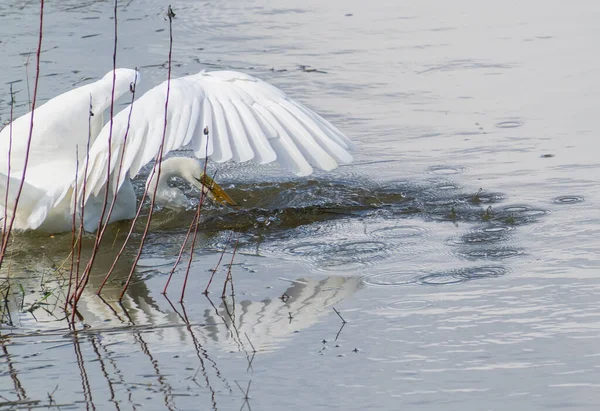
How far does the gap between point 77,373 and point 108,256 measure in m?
2.34

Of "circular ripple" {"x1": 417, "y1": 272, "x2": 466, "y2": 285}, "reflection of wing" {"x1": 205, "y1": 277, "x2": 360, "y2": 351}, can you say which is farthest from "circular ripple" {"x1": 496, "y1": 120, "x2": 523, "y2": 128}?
"reflection of wing" {"x1": 205, "y1": 277, "x2": 360, "y2": 351}

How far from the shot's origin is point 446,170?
8156 mm

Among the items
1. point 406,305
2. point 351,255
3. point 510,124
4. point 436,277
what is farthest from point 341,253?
point 510,124

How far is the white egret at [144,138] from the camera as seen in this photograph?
6.08m

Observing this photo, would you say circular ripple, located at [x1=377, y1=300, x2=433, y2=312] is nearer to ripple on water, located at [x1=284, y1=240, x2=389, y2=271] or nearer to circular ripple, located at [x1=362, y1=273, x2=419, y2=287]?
circular ripple, located at [x1=362, y1=273, x2=419, y2=287]

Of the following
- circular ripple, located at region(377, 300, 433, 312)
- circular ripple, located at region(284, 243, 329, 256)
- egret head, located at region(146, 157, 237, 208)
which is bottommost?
egret head, located at region(146, 157, 237, 208)

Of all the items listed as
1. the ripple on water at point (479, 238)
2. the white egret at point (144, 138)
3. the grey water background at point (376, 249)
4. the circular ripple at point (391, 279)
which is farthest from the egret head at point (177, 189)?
the circular ripple at point (391, 279)

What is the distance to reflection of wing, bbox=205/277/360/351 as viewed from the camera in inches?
191

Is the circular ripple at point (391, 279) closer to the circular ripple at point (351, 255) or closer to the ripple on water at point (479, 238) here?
the circular ripple at point (351, 255)

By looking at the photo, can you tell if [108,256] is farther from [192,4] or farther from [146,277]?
[192,4]

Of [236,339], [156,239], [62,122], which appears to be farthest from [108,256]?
[236,339]

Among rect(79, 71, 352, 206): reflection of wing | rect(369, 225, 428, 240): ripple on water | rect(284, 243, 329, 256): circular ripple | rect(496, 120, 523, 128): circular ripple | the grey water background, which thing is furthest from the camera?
rect(496, 120, 523, 128): circular ripple

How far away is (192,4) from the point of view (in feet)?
48.4

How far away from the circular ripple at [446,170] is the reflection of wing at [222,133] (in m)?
1.79
